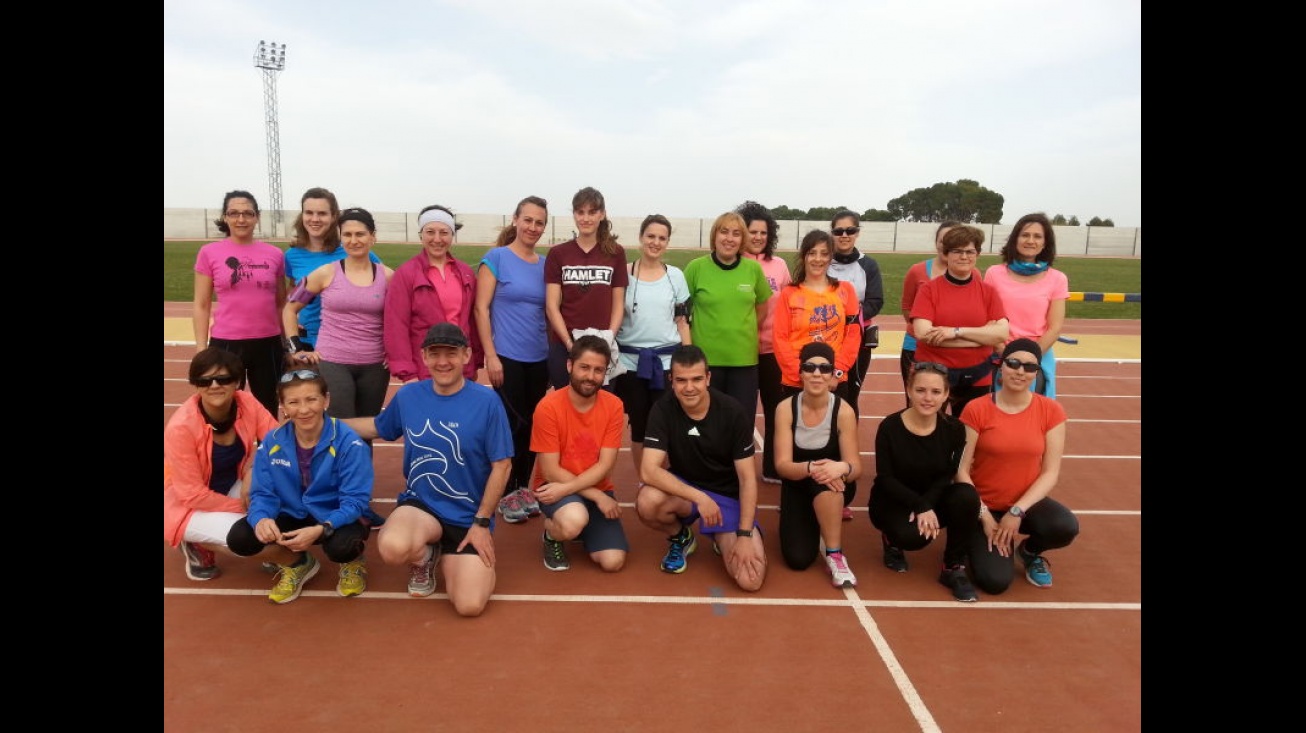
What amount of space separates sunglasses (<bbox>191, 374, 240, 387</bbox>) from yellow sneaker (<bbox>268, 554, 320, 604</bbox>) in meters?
0.98

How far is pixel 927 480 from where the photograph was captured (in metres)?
3.91

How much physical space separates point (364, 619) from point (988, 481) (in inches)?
130

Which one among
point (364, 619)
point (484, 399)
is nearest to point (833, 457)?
point (484, 399)

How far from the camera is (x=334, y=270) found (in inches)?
169

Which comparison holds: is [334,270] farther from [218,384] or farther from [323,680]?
[323,680]

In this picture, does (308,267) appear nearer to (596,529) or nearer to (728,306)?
(596,529)

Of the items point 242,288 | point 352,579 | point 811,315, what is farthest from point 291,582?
point 811,315

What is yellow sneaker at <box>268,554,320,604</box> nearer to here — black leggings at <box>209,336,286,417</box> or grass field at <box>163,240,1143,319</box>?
black leggings at <box>209,336,286,417</box>

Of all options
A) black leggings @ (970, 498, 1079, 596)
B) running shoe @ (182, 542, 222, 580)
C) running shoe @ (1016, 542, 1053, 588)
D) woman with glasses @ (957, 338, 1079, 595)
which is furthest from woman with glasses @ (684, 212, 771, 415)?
running shoe @ (182, 542, 222, 580)

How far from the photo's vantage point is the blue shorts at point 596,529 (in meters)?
4.02

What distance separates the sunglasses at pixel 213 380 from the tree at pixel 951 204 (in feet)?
235

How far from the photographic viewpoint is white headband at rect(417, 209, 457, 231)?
4.36 m

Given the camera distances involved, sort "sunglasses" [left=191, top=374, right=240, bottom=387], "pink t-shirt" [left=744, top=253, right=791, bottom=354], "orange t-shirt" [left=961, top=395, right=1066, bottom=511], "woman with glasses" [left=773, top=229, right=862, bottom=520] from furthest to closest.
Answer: "pink t-shirt" [left=744, top=253, right=791, bottom=354]
"woman with glasses" [left=773, top=229, right=862, bottom=520]
"orange t-shirt" [left=961, top=395, right=1066, bottom=511]
"sunglasses" [left=191, top=374, right=240, bottom=387]

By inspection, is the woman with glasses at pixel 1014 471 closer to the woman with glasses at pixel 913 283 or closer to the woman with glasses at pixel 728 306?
the woman with glasses at pixel 913 283
